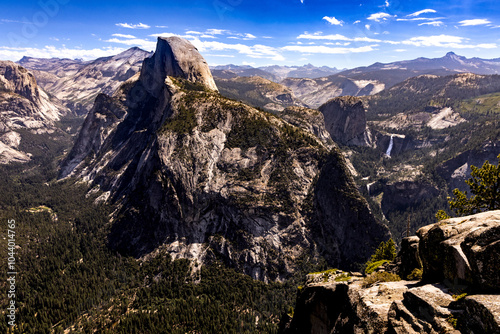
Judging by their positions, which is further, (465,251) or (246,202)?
(246,202)

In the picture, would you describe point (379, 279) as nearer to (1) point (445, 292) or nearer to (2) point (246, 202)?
(1) point (445, 292)

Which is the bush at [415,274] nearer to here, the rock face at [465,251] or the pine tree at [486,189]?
the rock face at [465,251]

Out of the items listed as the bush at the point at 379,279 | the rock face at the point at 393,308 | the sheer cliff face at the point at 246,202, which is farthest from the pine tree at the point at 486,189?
the sheer cliff face at the point at 246,202

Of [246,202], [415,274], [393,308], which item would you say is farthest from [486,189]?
[246,202]

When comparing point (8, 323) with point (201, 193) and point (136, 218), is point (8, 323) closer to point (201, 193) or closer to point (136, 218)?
point (136, 218)

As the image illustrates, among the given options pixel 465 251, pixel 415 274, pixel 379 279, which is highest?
pixel 465 251

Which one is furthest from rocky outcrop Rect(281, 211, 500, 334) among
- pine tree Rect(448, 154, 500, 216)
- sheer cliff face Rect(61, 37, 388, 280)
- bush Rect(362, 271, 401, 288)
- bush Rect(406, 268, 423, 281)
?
sheer cliff face Rect(61, 37, 388, 280)

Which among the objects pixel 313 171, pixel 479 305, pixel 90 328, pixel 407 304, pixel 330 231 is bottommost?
pixel 90 328

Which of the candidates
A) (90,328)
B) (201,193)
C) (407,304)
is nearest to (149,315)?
(90,328)
